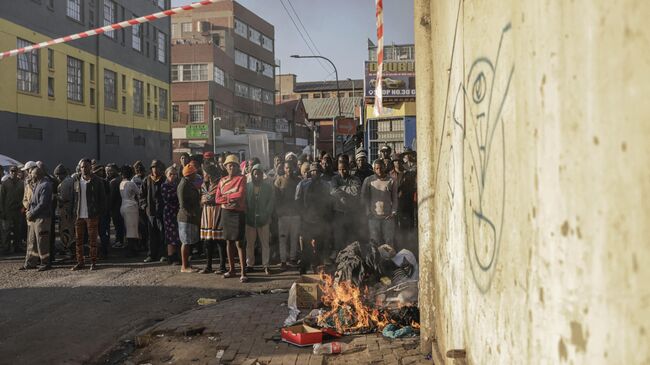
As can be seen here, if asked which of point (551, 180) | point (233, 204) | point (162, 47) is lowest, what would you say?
point (233, 204)

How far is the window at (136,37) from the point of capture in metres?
37.2

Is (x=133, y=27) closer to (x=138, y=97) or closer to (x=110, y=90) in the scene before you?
(x=138, y=97)

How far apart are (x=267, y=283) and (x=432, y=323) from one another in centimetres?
458

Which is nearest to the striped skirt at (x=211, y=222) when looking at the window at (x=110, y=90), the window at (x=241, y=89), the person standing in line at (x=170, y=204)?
the person standing in line at (x=170, y=204)

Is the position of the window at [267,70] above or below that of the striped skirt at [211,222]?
above

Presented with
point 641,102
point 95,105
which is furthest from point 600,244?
point 95,105

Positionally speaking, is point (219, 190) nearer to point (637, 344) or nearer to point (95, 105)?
point (637, 344)

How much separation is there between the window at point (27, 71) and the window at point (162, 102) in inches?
607

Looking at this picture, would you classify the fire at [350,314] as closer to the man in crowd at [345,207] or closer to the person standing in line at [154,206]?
the man in crowd at [345,207]

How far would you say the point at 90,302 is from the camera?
830 centimetres

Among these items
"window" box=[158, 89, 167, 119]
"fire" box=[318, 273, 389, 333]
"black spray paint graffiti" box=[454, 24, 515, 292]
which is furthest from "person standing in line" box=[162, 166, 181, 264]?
"window" box=[158, 89, 167, 119]

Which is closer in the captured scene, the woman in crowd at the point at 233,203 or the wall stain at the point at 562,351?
the wall stain at the point at 562,351

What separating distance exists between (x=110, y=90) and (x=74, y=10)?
567cm

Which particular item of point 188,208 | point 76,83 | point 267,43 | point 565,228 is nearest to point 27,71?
point 76,83
